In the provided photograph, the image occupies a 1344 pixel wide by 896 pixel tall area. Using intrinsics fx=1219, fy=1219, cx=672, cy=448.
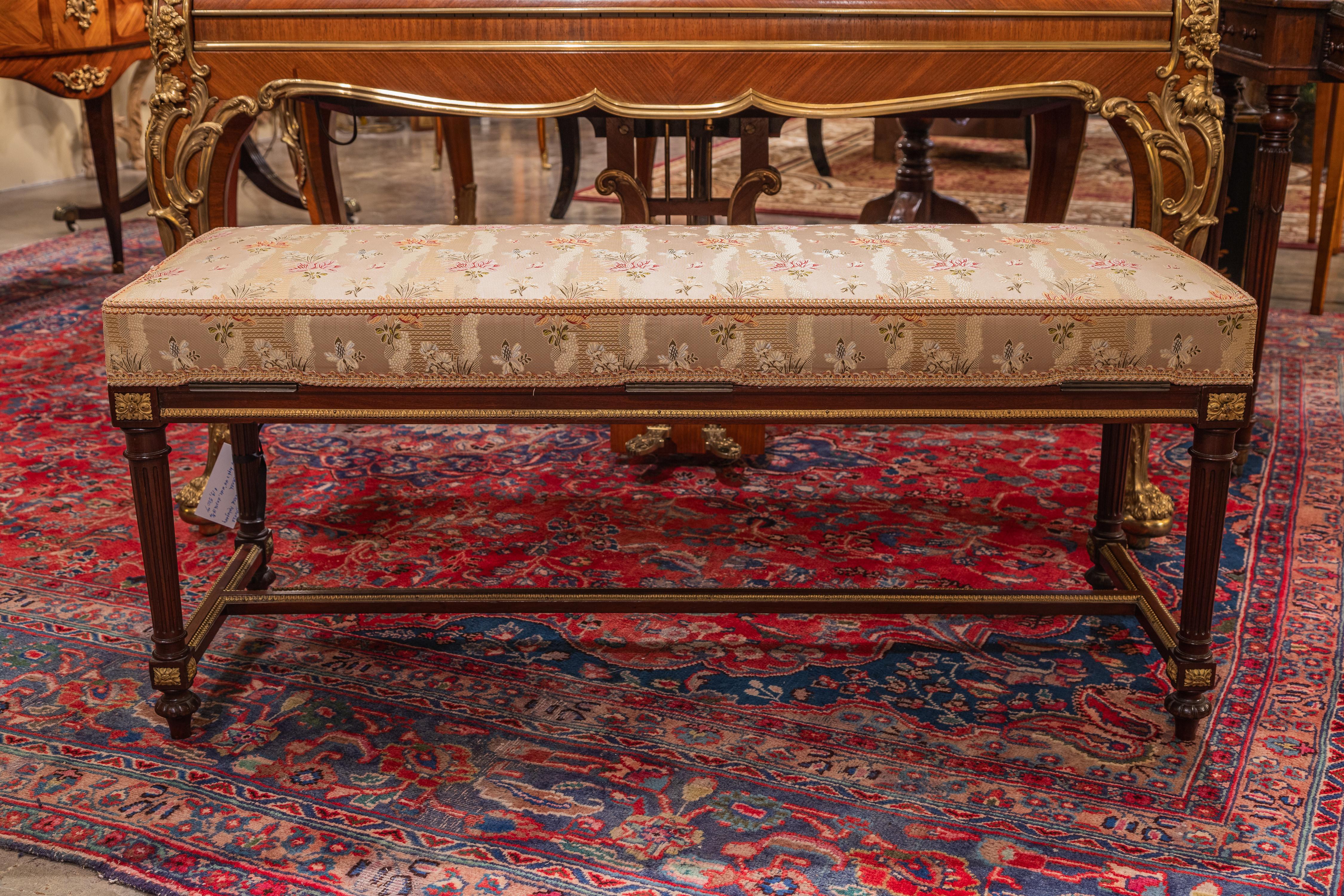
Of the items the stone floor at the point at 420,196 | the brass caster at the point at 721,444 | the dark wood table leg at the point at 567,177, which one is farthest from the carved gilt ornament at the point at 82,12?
the brass caster at the point at 721,444

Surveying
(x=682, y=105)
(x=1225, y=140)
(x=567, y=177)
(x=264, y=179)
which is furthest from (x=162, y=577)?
(x=264, y=179)

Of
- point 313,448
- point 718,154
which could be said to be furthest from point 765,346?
point 718,154

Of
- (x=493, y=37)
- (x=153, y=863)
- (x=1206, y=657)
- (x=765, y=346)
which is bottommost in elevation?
(x=153, y=863)

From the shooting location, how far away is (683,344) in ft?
5.00

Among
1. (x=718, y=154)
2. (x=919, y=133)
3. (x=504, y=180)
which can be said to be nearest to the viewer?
(x=919, y=133)

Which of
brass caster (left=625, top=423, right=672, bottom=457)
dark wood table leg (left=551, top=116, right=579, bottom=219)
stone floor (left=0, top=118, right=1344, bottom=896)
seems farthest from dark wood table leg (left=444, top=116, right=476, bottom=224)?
brass caster (left=625, top=423, right=672, bottom=457)

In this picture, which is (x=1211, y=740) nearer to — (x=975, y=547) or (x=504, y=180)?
(x=975, y=547)

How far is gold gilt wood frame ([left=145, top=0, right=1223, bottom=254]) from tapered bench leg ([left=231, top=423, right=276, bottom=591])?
425 mm

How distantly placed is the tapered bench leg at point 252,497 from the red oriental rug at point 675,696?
70 mm

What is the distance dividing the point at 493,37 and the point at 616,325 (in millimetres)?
752

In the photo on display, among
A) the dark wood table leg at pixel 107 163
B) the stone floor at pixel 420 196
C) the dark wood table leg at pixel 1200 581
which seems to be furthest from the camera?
the stone floor at pixel 420 196

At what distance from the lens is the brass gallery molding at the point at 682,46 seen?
1981 millimetres

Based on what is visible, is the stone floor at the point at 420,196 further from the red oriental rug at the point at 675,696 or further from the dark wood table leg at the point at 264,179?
the red oriental rug at the point at 675,696

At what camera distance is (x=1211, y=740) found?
5.58 feet
